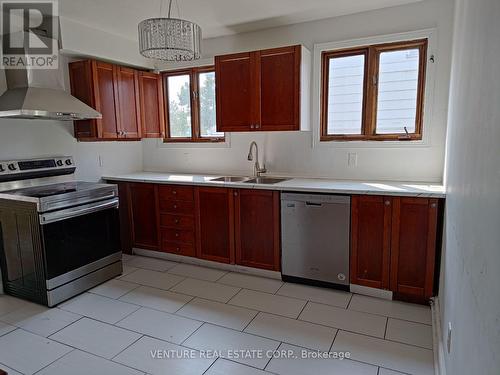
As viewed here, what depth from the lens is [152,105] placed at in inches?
161

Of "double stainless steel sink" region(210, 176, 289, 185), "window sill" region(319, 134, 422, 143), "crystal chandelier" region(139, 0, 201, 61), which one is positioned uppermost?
"crystal chandelier" region(139, 0, 201, 61)

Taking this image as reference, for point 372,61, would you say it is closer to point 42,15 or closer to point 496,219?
point 496,219

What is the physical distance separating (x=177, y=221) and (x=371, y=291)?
6.48 ft

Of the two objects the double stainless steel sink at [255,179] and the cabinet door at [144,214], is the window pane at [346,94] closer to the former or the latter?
the double stainless steel sink at [255,179]

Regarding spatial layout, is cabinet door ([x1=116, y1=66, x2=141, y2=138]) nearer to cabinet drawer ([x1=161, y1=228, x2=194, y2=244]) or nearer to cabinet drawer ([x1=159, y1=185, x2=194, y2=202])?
cabinet drawer ([x1=159, y1=185, x2=194, y2=202])

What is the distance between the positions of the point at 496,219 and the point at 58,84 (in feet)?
11.4

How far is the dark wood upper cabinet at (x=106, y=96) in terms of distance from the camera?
3416 mm

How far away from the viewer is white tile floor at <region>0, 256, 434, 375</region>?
2.00 m

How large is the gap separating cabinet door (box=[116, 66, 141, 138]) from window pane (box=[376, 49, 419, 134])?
103 inches

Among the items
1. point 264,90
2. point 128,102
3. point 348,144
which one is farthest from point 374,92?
point 128,102

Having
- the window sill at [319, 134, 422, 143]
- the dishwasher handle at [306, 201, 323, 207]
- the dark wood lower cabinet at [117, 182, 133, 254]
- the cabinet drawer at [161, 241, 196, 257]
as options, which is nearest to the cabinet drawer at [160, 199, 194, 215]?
the cabinet drawer at [161, 241, 196, 257]

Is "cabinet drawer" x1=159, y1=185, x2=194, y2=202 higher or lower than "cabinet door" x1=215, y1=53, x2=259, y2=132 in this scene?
lower

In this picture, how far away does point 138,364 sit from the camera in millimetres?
2020

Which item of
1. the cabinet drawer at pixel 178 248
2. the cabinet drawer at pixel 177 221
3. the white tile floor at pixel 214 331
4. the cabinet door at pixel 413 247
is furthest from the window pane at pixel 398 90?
the cabinet drawer at pixel 178 248
